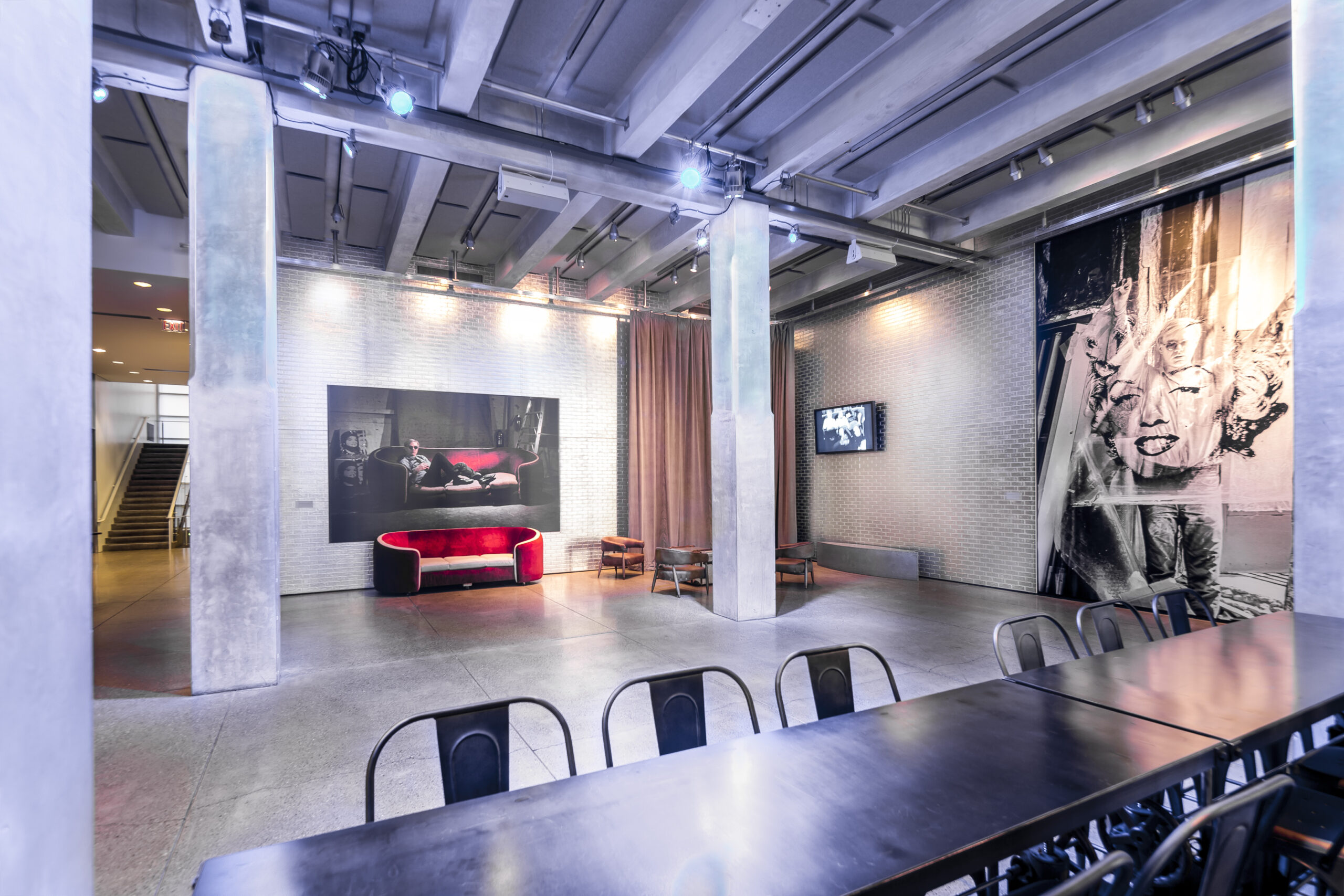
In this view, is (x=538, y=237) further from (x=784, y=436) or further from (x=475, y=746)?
(x=475, y=746)

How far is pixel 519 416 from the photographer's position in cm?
929

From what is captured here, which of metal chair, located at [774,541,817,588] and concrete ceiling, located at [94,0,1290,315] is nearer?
concrete ceiling, located at [94,0,1290,315]

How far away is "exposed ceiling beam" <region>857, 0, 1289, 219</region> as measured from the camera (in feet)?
13.4

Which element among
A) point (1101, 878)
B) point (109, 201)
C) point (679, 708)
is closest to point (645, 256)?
point (109, 201)

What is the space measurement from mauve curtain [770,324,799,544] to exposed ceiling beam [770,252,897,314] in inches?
21.8

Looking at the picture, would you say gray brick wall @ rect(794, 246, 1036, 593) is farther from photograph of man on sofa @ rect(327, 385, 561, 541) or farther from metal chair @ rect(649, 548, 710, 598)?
photograph of man on sofa @ rect(327, 385, 561, 541)

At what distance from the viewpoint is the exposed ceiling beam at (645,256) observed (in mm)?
7422

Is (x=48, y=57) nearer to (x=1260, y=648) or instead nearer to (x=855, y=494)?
(x=1260, y=648)

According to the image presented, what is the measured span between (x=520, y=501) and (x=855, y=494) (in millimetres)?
5170

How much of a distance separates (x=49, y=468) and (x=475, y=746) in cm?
123

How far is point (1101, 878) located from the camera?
3.23 feet

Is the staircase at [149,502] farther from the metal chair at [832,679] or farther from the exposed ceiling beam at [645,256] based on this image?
the metal chair at [832,679]

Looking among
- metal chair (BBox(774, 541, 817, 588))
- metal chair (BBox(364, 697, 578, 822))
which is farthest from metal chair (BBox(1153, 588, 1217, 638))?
metal chair (BBox(774, 541, 817, 588))

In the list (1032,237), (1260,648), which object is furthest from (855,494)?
(1260,648)
